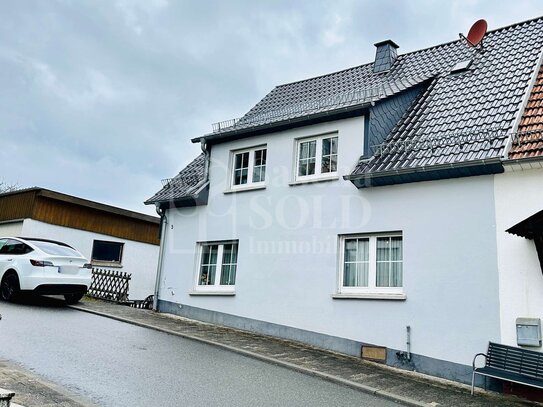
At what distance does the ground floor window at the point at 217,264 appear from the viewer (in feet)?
41.9

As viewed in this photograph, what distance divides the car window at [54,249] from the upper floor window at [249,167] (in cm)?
479

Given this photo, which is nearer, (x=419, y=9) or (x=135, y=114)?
(x=419, y=9)

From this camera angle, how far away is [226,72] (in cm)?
1700

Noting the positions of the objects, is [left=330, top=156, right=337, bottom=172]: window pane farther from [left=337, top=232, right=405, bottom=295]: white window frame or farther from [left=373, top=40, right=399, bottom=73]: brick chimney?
[left=373, top=40, right=399, bottom=73]: brick chimney

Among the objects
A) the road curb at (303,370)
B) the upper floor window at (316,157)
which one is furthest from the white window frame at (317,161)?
the road curb at (303,370)

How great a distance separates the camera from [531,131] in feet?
28.8

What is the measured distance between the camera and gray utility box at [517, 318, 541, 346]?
7.62 metres

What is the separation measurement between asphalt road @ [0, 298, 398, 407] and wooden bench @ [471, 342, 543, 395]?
74.2 inches

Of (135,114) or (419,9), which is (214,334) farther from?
(135,114)

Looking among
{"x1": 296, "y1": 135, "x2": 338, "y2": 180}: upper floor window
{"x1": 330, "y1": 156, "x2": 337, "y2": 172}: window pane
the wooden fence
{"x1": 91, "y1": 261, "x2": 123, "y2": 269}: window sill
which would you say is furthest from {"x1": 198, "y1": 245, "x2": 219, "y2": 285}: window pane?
{"x1": 91, "y1": 261, "x2": 123, "y2": 269}: window sill

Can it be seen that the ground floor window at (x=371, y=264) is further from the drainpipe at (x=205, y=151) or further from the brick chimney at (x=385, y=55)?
the brick chimney at (x=385, y=55)

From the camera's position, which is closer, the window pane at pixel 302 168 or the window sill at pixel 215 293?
the window pane at pixel 302 168

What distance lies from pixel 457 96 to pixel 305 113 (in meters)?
3.58

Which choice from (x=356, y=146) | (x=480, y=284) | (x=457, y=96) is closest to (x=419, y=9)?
(x=457, y=96)
